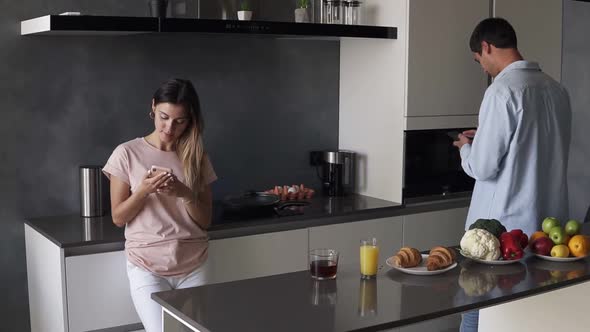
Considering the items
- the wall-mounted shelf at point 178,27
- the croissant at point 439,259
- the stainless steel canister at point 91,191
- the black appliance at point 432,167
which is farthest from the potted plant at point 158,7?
the croissant at point 439,259

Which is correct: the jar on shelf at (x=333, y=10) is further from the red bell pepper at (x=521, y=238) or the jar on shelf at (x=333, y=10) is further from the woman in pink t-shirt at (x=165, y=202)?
the red bell pepper at (x=521, y=238)

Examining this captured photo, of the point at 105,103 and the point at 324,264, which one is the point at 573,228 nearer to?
the point at 324,264

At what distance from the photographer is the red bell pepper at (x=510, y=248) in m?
2.34

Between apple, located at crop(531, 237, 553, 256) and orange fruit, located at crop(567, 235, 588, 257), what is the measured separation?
2.6 inches

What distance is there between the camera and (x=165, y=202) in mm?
2982

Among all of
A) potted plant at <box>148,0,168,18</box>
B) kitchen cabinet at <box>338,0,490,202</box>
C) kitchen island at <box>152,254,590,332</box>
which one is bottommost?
kitchen island at <box>152,254,590,332</box>

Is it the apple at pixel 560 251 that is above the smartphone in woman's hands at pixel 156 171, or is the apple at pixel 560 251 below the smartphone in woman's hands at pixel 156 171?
below

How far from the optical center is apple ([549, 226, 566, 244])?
243 centimetres

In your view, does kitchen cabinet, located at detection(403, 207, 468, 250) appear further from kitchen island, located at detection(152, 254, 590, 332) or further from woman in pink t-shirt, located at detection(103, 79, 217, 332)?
kitchen island, located at detection(152, 254, 590, 332)

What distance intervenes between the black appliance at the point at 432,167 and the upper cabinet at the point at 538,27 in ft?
2.16

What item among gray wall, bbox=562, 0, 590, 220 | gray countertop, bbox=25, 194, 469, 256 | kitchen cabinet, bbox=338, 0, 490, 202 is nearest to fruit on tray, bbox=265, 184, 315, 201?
gray countertop, bbox=25, 194, 469, 256

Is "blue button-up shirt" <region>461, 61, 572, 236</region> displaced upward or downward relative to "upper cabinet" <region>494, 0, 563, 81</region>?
downward

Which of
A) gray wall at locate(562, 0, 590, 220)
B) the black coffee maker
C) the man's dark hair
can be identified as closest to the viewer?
the man's dark hair

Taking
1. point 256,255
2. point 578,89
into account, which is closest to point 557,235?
point 256,255
